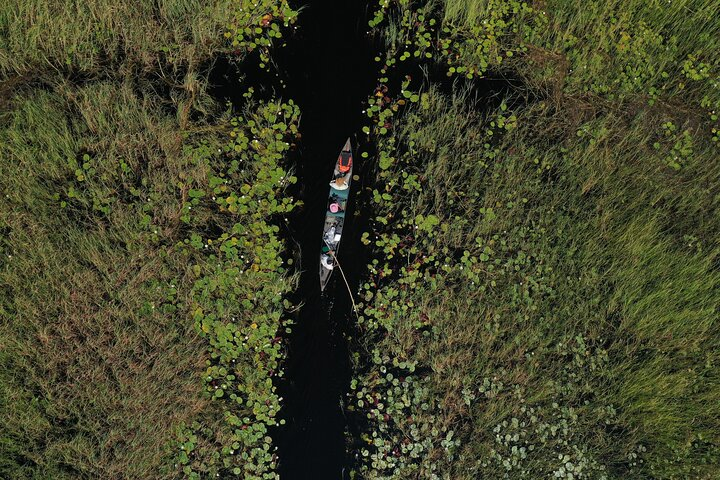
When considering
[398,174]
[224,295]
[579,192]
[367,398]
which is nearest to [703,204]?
[579,192]

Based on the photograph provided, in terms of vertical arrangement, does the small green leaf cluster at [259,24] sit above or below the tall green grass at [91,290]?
above

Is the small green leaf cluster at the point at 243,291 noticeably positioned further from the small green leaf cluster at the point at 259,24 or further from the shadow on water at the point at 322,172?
the small green leaf cluster at the point at 259,24

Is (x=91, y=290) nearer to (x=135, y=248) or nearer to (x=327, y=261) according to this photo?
(x=135, y=248)

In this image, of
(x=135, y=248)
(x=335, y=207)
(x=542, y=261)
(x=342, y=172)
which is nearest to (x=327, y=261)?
(x=335, y=207)

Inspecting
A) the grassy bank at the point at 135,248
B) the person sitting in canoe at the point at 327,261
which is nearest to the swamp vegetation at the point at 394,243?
the grassy bank at the point at 135,248

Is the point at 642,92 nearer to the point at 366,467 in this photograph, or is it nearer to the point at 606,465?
the point at 606,465

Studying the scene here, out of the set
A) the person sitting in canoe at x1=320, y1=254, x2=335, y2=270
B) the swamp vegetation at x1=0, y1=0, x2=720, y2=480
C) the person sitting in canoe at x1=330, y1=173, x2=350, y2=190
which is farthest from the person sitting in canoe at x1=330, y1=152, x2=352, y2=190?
the person sitting in canoe at x1=320, y1=254, x2=335, y2=270
